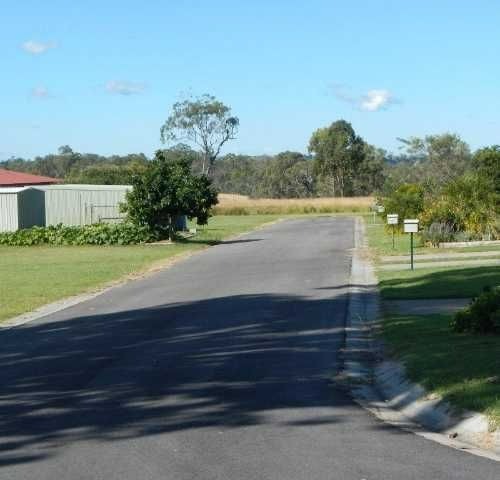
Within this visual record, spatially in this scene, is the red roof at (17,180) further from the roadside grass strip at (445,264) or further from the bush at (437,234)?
the roadside grass strip at (445,264)

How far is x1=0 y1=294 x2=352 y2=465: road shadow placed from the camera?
8953 mm

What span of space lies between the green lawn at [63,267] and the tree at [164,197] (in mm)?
1568

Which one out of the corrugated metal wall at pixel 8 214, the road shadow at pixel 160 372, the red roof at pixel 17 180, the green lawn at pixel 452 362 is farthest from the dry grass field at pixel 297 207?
the green lawn at pixel 452 362

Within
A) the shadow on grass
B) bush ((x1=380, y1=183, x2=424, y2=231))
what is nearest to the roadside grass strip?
the shadow on grass

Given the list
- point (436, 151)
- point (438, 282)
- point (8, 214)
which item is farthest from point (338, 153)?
point (438, 282)

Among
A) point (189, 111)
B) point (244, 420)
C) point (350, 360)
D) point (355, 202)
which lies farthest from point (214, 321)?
point (189, 111)

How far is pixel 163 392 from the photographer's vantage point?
34.2 feet

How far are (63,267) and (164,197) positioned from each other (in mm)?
12922

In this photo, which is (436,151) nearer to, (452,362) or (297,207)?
(297,207)

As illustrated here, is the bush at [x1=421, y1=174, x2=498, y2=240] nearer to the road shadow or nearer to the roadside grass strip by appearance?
the roadside grass strip

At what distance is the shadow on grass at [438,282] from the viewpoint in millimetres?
19172

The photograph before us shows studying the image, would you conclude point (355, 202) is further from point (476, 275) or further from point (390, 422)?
point (390, 422)

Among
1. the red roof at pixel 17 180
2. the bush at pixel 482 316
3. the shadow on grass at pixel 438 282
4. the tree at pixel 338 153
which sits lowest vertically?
the shadow on grass at pixel 438 282

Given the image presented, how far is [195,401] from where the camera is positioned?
32.5 ft
